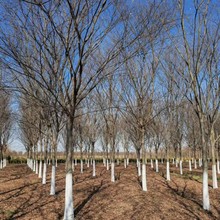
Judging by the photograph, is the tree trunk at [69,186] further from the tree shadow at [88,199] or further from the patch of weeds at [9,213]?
the patch of weeds at [9,213]

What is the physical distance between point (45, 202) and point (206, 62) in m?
8.50

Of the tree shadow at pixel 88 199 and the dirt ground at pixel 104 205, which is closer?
the dirt ground at pixel 104 205

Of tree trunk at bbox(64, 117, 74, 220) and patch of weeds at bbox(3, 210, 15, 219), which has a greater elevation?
tree trunk at bbox(64, 117, 74, 220)

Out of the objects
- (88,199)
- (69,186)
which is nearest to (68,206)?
(69,186)

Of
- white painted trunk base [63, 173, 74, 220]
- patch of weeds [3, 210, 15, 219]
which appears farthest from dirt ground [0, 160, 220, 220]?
white painted trunk base [63, 173, 74, 220]

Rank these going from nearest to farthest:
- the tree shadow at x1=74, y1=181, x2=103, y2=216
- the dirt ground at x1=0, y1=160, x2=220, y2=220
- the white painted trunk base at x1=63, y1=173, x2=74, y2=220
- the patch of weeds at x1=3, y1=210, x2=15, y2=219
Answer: the white painted trunk base at x1=63, y1=173, x2=74, y2=220
the patch of weeds at x1=3, y1=210, x2=15, y2=219
the dirt ground at x1=0, y1=160, x2=220, y2=220
the tree shadow at x1=74, y1=181, x2=103, y2=216

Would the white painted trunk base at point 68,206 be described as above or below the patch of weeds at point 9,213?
above

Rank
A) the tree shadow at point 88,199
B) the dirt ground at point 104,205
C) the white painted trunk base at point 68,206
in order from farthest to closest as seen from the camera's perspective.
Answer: the tree shadow at point 88,199
the dirt ground at point 104,205
the white painted trunk base at point 68,206

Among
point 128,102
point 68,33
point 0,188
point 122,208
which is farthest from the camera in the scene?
point 128,102

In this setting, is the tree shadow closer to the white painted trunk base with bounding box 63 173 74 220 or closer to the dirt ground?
the dirt ground

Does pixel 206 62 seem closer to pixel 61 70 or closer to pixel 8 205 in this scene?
pixel 61 70

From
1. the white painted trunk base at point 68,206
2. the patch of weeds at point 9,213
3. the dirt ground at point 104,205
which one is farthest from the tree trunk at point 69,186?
the patch of weeds at point 9,213

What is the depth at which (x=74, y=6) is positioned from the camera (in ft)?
20.9

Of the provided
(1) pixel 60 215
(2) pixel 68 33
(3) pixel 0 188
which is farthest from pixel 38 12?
(3) pixel 0 188
